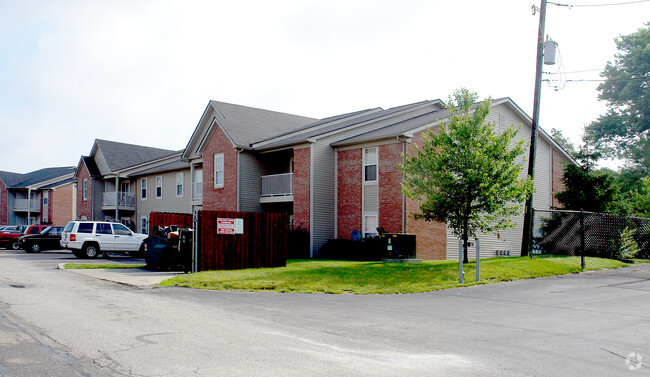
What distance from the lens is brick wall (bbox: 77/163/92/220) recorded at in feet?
Result: 156

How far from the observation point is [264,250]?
20.2m

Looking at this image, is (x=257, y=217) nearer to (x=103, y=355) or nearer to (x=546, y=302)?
(x=546, y=302)

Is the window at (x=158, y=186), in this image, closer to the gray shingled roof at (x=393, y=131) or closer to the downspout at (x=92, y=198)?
the downspout at (x=92, y=198)

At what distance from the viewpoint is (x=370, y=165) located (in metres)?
25.9

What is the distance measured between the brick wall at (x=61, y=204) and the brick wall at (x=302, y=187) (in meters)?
40.8

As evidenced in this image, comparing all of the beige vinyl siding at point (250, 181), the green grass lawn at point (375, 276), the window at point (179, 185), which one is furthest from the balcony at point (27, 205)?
the green grass lawn at point (375, 276)

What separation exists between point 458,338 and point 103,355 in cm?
482

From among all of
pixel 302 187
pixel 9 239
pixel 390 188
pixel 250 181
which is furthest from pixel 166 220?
pixel 9 239

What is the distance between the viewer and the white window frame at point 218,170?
1241 inches

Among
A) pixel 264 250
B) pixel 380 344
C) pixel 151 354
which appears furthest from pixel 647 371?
pixel 264 250

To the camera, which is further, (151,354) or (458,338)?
(458,338)

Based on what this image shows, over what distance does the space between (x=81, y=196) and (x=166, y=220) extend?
2952cm

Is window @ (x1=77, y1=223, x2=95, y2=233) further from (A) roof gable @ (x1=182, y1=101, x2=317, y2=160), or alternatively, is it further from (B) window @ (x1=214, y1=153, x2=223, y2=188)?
(A) roof gable @ (x1=182, y1=101, x2=317, y2=160)

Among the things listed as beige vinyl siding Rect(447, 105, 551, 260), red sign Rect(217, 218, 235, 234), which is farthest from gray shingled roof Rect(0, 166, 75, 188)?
beige vinyl siding Rect(447, 105, 551, 260)
